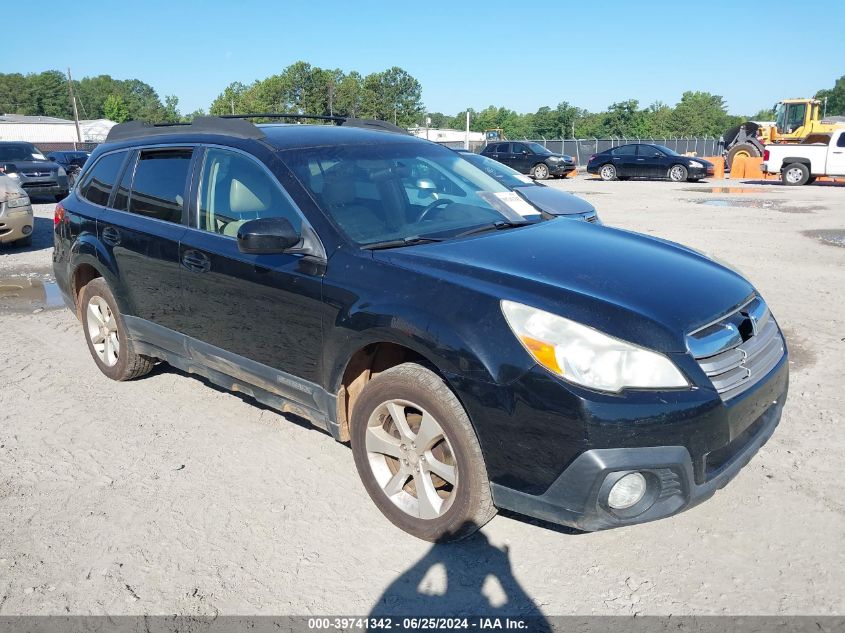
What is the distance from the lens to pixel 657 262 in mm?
3422

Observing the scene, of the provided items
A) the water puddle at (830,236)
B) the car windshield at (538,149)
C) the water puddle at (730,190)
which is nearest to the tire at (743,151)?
the water puddle at (730,190)

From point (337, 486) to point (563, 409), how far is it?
155cm

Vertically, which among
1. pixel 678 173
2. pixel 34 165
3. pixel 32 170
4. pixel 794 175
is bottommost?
pixel 794 175

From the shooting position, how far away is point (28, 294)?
8.23 meters

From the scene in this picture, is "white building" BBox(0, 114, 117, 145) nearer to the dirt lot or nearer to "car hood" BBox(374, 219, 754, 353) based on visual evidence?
the dirt lot

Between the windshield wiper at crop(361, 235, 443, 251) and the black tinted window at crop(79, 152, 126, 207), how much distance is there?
102 inches

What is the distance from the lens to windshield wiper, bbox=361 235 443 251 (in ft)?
11.1

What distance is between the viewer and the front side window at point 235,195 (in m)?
3.72

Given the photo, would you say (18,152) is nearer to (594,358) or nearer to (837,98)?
(594,358)

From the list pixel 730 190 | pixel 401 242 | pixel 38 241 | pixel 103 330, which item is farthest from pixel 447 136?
pixel 401 242

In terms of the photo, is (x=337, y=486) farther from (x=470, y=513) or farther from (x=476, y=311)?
(x=476, y=311)

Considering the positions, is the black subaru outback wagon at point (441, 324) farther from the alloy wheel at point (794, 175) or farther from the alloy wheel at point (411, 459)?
the alloy wheel at point (794, 175)

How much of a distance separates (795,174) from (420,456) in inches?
971

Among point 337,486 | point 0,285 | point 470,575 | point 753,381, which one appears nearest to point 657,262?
point 753,381
